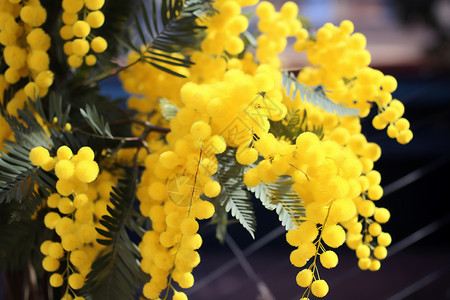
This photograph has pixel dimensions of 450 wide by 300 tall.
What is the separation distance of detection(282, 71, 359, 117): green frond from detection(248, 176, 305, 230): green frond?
0.06m

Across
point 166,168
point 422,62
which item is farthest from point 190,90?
point 422,62

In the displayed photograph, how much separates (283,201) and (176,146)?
86 mm

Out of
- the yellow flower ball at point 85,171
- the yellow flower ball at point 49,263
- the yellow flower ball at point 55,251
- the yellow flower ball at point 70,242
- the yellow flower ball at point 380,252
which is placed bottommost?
the yellow flower ball at point 49,263

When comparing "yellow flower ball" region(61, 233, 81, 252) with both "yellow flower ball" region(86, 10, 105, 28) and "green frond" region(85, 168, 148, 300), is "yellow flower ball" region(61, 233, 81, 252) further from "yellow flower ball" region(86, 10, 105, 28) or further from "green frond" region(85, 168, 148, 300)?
"yellow flower ball" region(86, 10, 105, 28)

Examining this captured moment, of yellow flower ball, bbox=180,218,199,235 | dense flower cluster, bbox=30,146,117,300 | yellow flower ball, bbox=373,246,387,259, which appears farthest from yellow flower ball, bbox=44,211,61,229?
yellow flower ball, bbox=373,246,387,259

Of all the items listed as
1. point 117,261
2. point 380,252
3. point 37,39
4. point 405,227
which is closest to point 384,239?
point 380,252

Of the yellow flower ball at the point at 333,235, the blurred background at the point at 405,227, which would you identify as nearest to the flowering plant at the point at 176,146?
the yellow flower ball at the point at 333,235

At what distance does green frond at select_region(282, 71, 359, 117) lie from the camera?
1.09ft

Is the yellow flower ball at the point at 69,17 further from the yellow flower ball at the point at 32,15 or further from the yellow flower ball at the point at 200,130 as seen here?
the yellow flower ball at the point at 200,130

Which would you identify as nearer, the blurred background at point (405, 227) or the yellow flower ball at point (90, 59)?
the yellow flower ball at point (90, 59)

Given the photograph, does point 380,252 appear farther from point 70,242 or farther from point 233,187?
point 70,242

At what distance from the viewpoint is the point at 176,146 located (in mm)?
286

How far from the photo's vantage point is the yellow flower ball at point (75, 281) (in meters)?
0.33

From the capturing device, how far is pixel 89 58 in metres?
0.37
